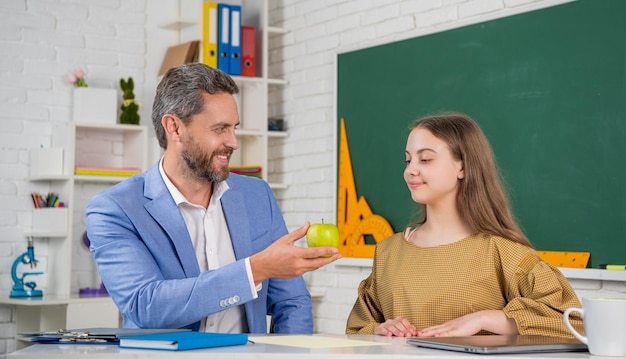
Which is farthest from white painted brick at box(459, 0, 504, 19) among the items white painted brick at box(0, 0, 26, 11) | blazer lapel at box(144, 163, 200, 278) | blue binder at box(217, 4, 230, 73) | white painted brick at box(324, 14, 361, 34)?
white painted brick at box(0, 0, 26, 11)

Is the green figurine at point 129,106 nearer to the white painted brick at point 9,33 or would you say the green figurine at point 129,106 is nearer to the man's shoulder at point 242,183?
the white painted brick at point 9,33

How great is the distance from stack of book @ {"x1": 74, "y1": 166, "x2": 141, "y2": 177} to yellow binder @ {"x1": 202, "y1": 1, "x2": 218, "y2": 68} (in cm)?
71

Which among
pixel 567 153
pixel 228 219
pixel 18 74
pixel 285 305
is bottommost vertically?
pixel 285 305

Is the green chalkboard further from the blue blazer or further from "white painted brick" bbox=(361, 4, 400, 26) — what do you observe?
the blue blazer

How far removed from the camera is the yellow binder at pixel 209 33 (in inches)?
191

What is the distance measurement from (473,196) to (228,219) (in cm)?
69

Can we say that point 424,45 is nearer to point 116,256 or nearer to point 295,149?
point 295,149

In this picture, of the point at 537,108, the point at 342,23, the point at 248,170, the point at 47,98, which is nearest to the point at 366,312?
the point at 537,108

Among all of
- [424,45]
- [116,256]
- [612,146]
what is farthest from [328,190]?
[116,256]

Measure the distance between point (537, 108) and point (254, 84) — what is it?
1.85 meters

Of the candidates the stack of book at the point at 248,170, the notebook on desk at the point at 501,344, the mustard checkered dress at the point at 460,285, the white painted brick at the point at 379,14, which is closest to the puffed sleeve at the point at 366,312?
the mustard checkered dress at the point at 460,285

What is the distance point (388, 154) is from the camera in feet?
14.6

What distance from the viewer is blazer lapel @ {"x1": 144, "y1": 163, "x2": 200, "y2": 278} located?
2400 mm

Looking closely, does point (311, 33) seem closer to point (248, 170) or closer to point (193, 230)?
point (248, 170)
